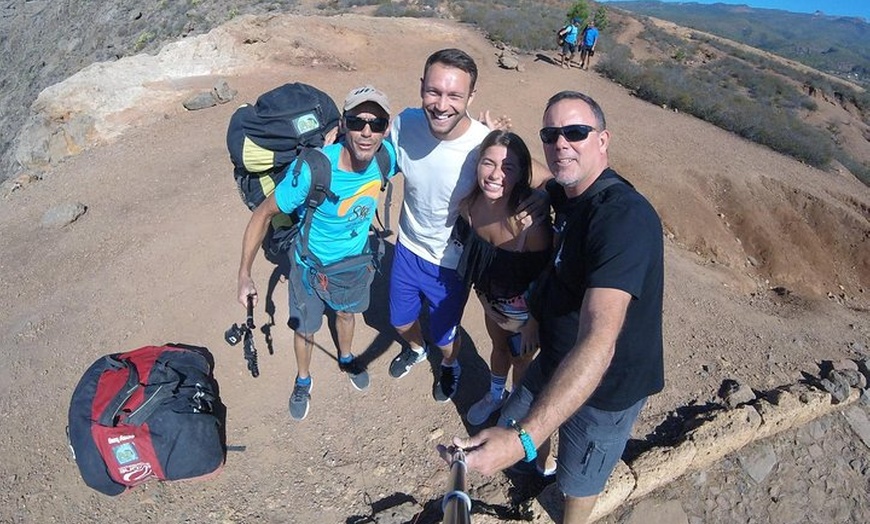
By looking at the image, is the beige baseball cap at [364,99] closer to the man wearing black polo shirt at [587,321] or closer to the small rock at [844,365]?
the man wearing black polo shirt at [587,321]

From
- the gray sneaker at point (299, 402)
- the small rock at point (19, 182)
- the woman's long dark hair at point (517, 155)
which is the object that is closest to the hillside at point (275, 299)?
the gray sneaker at point (299, 402)

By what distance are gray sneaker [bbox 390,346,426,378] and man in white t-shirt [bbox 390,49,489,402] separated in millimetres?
570

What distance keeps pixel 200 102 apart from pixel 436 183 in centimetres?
684

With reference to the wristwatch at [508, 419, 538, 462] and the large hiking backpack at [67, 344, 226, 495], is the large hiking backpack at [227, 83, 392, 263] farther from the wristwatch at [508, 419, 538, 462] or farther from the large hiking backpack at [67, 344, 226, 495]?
the wristwatch at [508, 419, 538, 462]

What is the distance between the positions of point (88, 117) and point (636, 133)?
9246 mm

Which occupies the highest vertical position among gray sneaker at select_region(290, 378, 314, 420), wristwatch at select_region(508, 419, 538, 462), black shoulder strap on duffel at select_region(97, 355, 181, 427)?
wristwatch at select_region(508, 419, 538, 462)

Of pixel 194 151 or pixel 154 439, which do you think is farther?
pixel 194 151

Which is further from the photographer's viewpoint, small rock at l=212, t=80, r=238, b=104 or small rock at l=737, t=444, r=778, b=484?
small rock at l=212, t=80, r=238, b=104

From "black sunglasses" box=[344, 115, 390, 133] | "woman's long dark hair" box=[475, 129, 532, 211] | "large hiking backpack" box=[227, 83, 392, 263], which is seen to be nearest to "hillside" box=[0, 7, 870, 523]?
"large hiking backpack" box=[227, 83, 392, 263]

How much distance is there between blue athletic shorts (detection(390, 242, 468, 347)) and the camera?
3.12 m

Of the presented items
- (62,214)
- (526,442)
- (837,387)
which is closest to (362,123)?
(526,442)

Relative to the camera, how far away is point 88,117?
7996 millimetres

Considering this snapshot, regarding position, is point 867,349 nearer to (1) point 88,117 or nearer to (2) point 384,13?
(1) point 88,117

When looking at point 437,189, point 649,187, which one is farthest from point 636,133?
point 437,189
